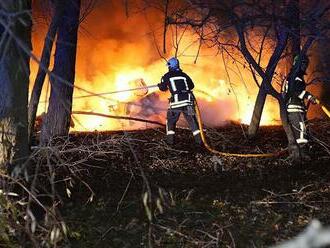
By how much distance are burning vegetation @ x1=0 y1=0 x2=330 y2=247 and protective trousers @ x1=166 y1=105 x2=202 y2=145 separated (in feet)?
0.08

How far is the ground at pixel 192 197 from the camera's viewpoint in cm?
504

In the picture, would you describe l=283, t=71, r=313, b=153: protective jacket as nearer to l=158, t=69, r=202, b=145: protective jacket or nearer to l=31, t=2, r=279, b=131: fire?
l=158, t=69, r=202, b=145: protective jacket

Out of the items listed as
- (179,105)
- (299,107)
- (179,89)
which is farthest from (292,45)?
(179,105)

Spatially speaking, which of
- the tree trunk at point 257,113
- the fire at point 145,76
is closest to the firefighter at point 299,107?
the tree trunk at point 257,113

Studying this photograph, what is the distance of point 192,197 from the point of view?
6.27m

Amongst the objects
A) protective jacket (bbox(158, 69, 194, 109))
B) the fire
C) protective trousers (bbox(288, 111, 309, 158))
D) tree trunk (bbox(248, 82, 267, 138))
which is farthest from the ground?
the fire

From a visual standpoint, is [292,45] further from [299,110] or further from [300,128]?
[300,128]

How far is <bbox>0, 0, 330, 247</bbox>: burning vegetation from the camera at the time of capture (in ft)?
15.9

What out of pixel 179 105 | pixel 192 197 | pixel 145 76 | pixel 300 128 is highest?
pixel 145 76

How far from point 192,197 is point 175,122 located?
3168mm

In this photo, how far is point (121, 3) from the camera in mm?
14133

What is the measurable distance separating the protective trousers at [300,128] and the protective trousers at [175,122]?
5.92 feet

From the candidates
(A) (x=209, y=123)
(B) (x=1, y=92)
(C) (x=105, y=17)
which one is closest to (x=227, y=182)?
(B) (x=1, y=92)

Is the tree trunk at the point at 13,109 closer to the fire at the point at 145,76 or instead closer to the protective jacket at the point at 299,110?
the protective jacket at the point at 299,110
